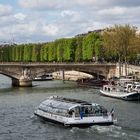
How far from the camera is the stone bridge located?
89625mm

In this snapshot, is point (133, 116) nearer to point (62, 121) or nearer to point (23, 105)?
point (62, 121)

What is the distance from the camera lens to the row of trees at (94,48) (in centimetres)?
9781

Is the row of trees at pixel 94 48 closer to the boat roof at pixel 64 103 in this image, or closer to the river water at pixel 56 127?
the river water at pixel 56 127

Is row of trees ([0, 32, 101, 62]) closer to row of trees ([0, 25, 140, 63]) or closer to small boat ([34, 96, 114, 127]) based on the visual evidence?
row of trees ([0, 25, 140, 63])

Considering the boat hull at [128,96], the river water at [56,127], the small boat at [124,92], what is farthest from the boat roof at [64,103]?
the small boat at [124,92]

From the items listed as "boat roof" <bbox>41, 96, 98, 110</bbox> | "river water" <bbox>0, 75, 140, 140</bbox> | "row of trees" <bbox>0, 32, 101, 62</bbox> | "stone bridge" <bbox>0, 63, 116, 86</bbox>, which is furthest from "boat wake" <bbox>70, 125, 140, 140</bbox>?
"row of trees" <bbox>0, 32, 101, 62</bbox>

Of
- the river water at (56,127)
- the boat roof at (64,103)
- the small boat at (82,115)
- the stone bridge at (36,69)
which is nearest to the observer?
the river water at (56,127)

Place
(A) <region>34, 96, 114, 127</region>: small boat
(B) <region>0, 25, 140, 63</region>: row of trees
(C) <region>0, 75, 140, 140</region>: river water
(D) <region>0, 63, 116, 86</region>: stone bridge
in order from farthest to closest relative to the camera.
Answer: (B) <region>0, 25, 140, 63</region>: row of trees < (D) <region>0, 63, 116, 86</region>: stone bridge < (A) <region>34, 96, 114, 127</region>: small boat < (C) <region>0, 75, 140, 140</region>: river water

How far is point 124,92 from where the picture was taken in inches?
2525

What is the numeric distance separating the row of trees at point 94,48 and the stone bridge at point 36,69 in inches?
169

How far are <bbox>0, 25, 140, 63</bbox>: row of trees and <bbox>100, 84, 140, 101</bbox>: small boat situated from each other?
92.8 feet

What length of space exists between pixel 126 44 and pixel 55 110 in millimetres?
54487

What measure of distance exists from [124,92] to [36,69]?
3113cm

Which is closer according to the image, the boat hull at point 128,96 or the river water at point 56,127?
the river water at point 56,127
